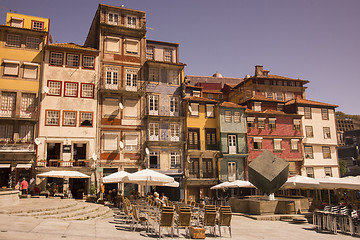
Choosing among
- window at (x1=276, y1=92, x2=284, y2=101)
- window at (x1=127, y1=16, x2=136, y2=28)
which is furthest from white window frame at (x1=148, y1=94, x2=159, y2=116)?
window at (x1=276, y1=92, x2=284, y2=101)

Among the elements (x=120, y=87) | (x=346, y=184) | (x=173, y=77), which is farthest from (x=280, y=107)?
(x=346, y=184)

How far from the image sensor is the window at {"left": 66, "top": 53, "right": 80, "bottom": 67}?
3350 centimetres

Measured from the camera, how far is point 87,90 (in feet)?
110

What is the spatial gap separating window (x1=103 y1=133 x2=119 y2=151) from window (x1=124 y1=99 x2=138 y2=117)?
107 inches

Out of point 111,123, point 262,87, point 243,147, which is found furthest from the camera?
point 262,87

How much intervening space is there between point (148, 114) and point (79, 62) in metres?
8.78

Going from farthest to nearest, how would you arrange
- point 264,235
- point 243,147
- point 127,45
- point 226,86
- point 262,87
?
point 226,86 → point 262,87 → point 243,147 → point 127,45 → point 264,235

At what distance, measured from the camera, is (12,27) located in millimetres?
31594

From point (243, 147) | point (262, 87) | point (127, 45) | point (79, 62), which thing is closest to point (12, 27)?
point (79, 62)

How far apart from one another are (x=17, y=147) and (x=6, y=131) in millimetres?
2060

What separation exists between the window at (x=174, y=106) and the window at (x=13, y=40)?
53.4 ft

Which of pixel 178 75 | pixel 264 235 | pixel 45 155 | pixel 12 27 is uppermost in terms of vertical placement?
pixel 12 27

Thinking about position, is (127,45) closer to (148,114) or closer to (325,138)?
(148,114)

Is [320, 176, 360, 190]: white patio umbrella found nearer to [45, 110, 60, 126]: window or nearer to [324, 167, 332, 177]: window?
[45, 110, 60, 126]: window
